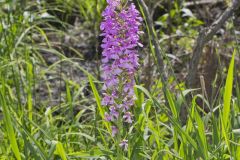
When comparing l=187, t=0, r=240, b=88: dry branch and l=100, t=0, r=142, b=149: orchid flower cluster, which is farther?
l=187, t=0, r=240, b=88: dry branch

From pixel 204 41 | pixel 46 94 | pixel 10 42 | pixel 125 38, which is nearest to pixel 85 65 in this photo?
pixel 46 94

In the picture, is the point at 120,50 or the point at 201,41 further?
the point at 201,41

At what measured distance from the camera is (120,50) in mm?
2217

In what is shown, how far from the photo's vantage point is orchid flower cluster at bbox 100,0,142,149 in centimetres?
222

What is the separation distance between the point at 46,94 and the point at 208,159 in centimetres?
292

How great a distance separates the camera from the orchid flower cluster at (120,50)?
7.30 feet

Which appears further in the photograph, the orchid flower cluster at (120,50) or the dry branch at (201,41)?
the dry branch at (201,41)

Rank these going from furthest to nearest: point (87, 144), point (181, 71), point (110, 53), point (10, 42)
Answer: point (181, 71) < point (10, 42) < point (87, 144) < point (110, 53)

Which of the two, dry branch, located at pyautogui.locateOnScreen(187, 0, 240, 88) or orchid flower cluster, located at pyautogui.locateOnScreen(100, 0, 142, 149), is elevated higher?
orchid flower cluster, located at pyautogui.locateOnScreen(100, 0, 142, 149)

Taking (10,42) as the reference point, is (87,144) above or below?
below

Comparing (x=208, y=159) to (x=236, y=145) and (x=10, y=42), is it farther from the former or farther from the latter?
(x=10, y=42)

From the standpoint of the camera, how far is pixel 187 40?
18.1ft

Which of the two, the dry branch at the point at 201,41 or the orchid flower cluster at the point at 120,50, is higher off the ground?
the orchid flower cluster at the point at 120,50

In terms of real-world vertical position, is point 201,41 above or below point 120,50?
below
